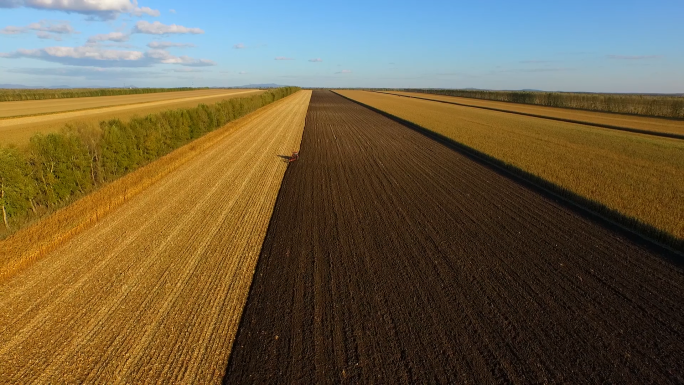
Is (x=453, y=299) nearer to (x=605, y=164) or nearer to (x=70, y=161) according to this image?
(x=70, y=161)

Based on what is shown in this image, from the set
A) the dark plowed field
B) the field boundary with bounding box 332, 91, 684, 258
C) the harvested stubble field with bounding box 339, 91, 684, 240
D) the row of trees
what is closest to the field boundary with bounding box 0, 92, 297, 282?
the row of trees

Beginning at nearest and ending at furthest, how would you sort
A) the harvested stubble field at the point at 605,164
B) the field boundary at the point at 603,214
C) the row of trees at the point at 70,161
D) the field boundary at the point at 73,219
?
1. the field boundary at the point at 73,219
2. the field boundary at the point at 603,214
3. the row of trees at the point at 70,161
4. the harvested stubble field at the point at 605,164

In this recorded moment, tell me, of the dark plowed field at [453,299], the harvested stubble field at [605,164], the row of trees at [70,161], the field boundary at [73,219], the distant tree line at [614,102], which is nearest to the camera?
the dark plowed field at [453,299]

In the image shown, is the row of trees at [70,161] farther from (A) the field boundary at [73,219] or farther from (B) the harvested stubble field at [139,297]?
(B) the harvested stubble field at [139,297]

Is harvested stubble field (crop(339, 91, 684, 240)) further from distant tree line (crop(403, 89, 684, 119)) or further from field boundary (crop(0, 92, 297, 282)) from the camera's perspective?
distant tree line (crop(403, 89, 684, 119))

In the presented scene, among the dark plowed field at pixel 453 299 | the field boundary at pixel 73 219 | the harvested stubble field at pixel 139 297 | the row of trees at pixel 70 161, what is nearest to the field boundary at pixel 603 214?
the dark plowed field at pixel 453 299
